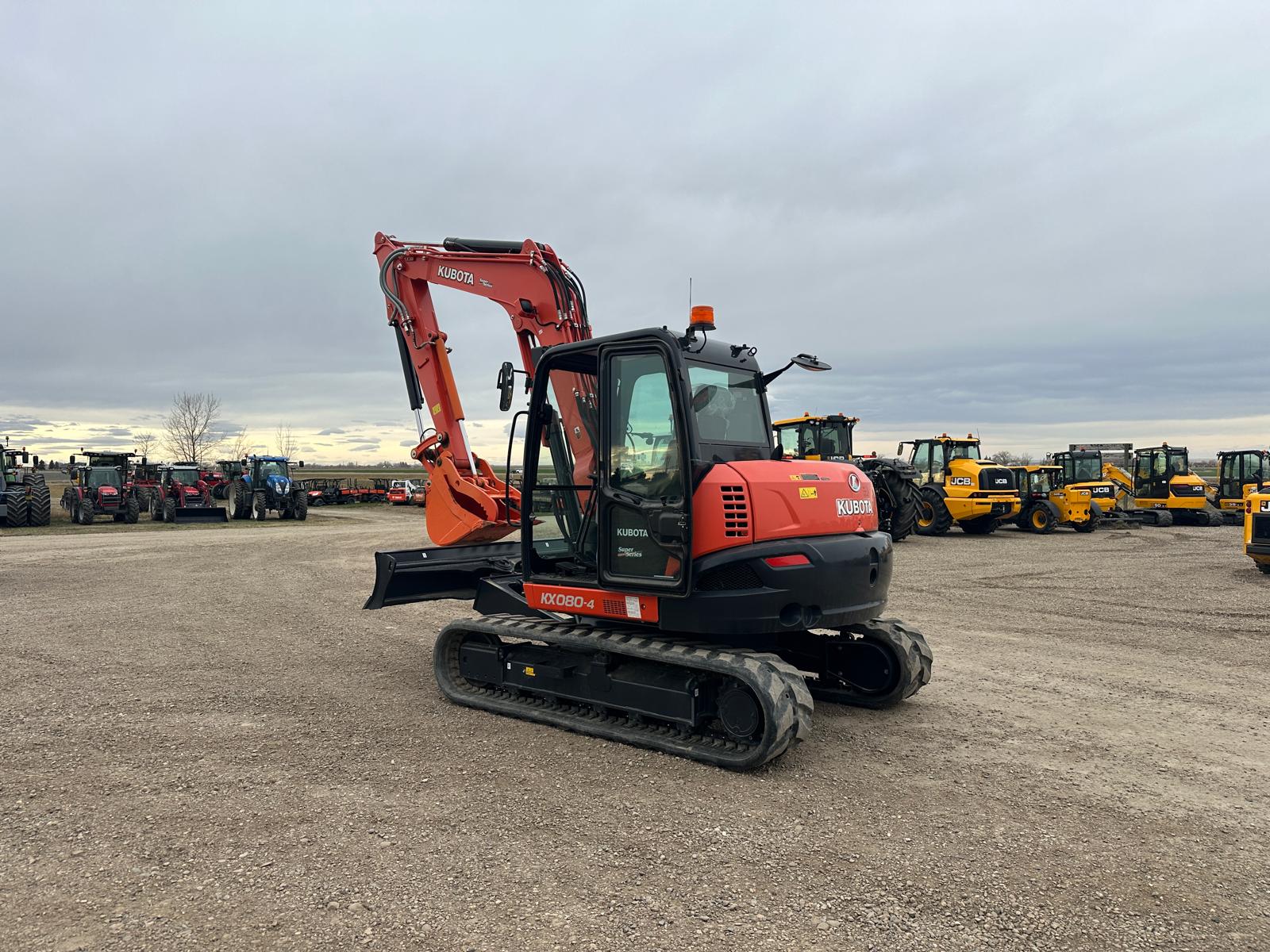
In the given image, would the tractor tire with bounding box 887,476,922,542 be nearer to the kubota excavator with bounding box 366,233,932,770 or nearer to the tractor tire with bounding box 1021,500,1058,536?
the tractor tire with bounding box 1021,500,1058,536

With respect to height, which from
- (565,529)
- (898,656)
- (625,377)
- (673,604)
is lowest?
(898,656)

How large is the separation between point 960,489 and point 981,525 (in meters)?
1.52

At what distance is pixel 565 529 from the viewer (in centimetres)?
634

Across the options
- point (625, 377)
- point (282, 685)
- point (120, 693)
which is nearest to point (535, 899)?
point (625, 377)

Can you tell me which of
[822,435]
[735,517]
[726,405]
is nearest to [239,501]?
[822,435]

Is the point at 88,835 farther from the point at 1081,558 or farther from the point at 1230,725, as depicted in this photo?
the point at 1081,558

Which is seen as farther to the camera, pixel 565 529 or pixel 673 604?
pixel 565 529

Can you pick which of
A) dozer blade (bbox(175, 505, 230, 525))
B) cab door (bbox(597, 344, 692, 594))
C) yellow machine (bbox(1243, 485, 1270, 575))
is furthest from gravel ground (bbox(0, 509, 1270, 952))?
dozer blade (bbox(175, 505, 230, 525))

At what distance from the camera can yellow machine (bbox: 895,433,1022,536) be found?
2236cm

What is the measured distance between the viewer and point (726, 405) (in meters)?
5.95

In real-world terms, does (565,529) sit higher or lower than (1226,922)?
higher

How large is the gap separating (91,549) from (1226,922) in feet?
69.7

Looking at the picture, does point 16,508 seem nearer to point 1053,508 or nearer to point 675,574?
point 675,574

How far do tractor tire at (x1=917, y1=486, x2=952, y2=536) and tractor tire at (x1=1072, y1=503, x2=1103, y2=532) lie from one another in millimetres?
4951
